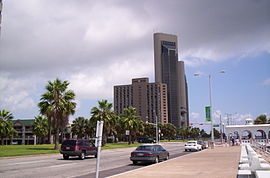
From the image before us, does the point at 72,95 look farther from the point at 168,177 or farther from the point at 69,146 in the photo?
the point at 168,177

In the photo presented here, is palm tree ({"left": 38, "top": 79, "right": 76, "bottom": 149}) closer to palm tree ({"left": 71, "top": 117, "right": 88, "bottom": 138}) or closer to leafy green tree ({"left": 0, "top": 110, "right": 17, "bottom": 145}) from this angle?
leafy green tree ({"left": 0, "top": 110, "right": 17, "bottom": 145})

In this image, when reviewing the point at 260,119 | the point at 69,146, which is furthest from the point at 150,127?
the point at 69,146

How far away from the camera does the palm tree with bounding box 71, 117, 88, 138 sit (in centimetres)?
10000

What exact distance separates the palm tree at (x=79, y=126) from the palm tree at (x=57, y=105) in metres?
59.5

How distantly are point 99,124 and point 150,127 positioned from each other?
112 meters

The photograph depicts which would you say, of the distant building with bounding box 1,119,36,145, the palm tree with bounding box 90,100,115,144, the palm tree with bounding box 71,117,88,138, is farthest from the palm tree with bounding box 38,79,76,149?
the distant building with bounding box 1,119,36,145

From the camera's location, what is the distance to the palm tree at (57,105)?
40.8 m

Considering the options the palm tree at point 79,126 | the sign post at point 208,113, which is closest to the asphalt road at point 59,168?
the sign post at point 208,113

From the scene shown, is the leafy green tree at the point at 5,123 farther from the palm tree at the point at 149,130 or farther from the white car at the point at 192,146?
the palm tree at the point at 149,130

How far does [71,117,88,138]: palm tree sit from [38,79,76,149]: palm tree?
59.5 meters

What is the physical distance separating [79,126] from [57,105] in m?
61.2

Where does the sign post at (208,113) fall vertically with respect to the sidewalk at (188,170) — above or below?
above

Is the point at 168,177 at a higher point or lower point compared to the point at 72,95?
lower

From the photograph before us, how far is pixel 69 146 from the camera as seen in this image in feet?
82.4
